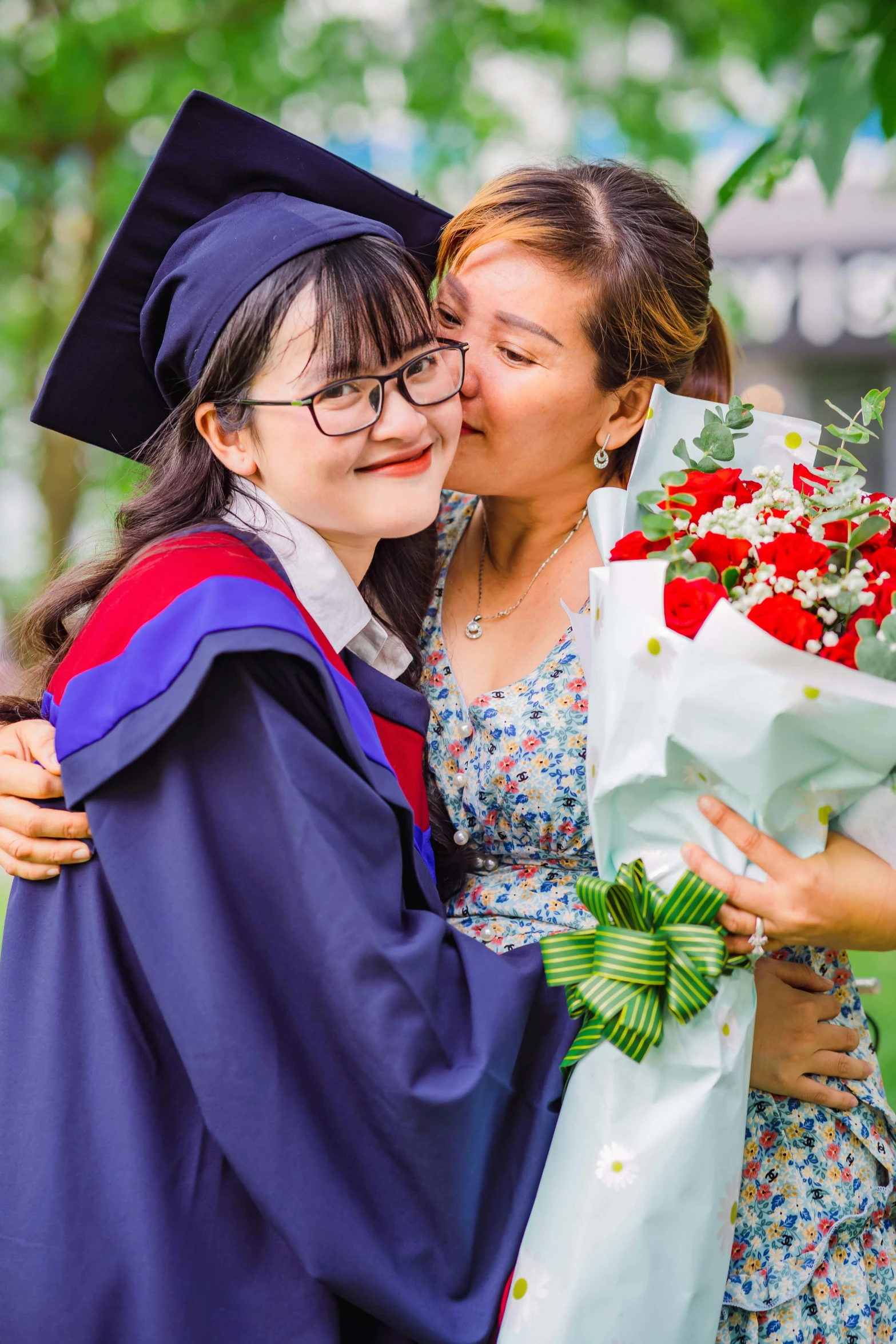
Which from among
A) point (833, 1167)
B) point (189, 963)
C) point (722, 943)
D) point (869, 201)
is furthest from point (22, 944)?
point (869, 201)

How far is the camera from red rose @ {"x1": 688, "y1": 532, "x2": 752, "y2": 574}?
5.38 feet

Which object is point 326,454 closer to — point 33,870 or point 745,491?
point 745,491

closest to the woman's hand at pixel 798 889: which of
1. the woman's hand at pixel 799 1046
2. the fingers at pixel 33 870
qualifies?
the woman's hand at pixel 799 1046

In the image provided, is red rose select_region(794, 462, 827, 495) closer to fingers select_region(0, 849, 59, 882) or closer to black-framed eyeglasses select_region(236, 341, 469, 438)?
black-framed eyeglasses select_region(236, 341, 469, 438)

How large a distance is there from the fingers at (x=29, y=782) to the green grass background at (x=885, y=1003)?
7.24 feet

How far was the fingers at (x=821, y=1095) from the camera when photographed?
1968 mm

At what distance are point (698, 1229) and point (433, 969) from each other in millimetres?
491

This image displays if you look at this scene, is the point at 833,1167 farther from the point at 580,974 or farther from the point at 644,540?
the point at 644,540

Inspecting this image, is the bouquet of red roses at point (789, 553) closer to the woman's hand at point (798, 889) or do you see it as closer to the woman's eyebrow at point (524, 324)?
the woman's hand at point (798, 889)

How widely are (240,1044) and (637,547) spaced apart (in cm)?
88

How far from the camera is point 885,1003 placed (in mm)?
4684

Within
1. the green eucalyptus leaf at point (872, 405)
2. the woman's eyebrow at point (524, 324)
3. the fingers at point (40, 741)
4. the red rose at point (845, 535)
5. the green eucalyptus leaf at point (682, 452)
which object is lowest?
the fingers at point (40, 741)

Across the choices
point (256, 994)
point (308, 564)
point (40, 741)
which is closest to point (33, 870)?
point (40, 741)

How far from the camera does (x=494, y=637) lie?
7.93 feet
